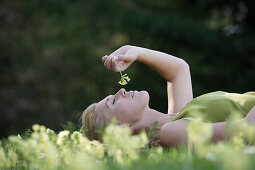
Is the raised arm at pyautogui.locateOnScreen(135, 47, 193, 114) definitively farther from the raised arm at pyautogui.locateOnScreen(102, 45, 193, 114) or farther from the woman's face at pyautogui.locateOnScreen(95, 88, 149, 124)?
the woman's face at pyautogui.locateOnScreen(95, 88, 149, 124)

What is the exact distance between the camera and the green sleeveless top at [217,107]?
2740mm

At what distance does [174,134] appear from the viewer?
2498mm

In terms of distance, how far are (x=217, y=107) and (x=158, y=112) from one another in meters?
0.48

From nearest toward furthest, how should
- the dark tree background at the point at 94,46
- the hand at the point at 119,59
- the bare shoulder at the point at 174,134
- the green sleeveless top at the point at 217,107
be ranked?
the bare shoulder at the point at 174,134
the green sleeveless top at the point at 217,107
the hand at the point at 119,59
the dark tree background at the point at 94,46

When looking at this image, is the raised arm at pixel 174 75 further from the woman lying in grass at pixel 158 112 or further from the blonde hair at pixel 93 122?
the blonde hair at pixel 93 122

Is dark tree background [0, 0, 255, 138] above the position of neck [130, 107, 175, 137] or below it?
above

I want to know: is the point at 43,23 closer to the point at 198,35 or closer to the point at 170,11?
the point at 170,11

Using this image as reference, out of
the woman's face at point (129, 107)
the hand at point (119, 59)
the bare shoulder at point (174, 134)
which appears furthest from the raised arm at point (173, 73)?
the bare shoulder at point (174, 134)

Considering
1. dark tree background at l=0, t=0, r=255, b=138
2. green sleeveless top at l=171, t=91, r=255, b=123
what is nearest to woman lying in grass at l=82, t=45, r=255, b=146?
green sleeveless top at l=171, t=91, r=255, b=123

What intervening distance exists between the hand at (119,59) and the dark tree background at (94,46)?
735cm

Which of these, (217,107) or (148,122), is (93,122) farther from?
(217,107)

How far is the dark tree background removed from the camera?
34.7 feet

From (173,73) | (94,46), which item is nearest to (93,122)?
(173,73)

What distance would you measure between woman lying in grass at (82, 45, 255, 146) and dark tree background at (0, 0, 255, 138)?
23.9 ft
